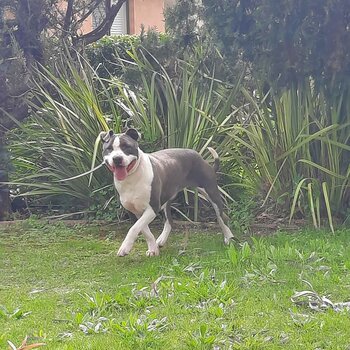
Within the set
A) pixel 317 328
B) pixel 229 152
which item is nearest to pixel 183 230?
pixel 229 152

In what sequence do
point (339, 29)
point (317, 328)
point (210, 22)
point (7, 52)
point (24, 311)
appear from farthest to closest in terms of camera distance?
point (7, 52) < point (210, 22) < point (339, 29) < point (24, 311) < point (317, 328)

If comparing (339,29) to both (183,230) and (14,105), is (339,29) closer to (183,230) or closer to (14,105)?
(183,230)

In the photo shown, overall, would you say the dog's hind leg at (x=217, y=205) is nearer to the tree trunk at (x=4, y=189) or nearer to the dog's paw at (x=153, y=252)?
the dog's paw at (x=153, y=252)

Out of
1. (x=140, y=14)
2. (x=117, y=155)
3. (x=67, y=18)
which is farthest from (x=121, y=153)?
(x=140, y=14)

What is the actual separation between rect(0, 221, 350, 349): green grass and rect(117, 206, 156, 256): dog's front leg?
147mm

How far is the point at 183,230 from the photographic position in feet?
27.0

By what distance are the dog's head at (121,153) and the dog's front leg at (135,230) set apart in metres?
0.38

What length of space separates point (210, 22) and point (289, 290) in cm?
325

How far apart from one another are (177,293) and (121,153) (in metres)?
1.77

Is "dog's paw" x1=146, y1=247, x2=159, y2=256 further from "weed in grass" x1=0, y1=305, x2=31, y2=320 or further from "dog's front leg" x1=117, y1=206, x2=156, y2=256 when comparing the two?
"weed in grass" x1=0, y1=305, x2=31, y2=320

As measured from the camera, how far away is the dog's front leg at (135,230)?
649cm

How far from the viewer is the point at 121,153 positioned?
258 inches

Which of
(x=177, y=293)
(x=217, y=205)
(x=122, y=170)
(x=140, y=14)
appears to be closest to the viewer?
(x=177, y=293)

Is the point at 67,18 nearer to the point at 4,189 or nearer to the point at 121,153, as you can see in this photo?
the point at 4,189
